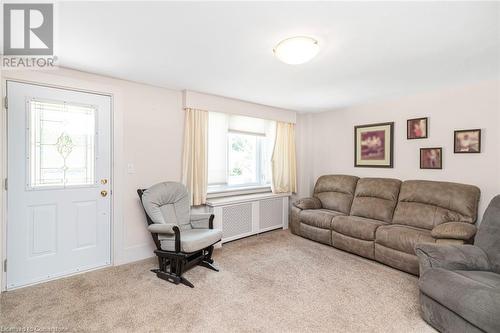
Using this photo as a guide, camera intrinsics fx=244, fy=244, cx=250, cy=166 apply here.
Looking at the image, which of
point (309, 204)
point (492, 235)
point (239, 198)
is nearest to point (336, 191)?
point (309, 204)

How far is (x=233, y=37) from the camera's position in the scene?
1950mm

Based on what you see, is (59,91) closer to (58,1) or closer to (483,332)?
(58,1)

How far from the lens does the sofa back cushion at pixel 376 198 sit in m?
3.62

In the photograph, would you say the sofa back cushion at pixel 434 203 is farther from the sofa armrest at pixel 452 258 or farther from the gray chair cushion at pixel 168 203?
the gray chair cushion at pixel 168 203

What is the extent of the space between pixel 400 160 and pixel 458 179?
2.51 feet

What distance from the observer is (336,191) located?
436 centimetres

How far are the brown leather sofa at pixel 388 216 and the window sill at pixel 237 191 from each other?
2.35 feet

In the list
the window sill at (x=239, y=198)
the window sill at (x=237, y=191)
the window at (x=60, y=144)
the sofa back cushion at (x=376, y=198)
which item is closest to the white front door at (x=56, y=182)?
the window at (x=60, y=144)

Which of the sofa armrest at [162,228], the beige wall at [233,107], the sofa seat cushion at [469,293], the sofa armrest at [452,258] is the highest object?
the beige wall at [233,107]

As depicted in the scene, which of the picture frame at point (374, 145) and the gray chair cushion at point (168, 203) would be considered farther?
the picture frame at point (374, 145)

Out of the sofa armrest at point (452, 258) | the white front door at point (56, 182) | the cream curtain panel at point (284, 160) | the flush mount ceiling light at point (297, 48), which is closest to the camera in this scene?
the flush mount ceiling light at point (297, 48)

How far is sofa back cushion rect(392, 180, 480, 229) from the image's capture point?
2962 mm

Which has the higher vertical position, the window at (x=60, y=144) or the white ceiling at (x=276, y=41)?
the white ceiling at (x=276, y=41)

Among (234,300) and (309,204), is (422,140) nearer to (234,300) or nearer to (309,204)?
(309,204)
